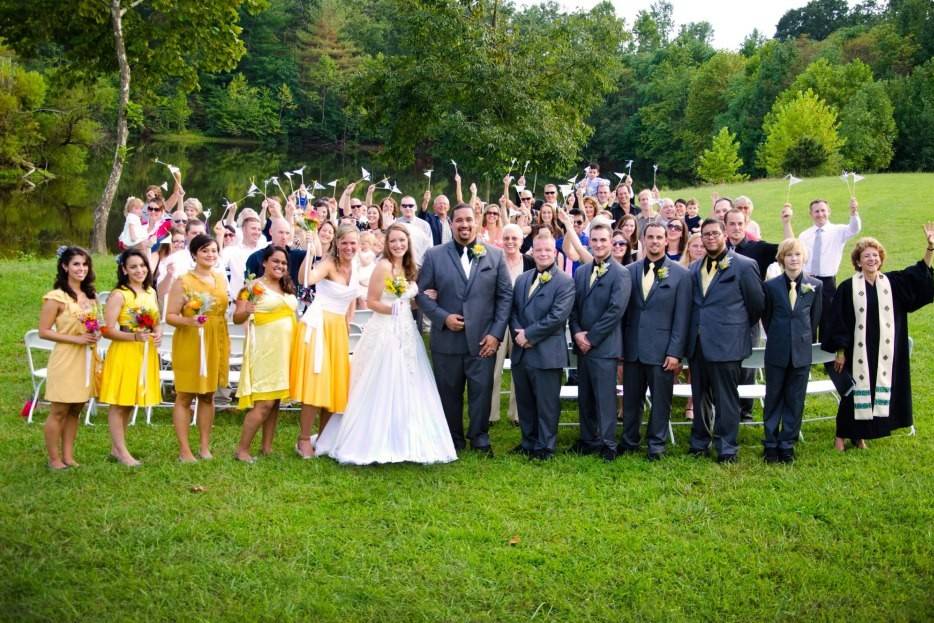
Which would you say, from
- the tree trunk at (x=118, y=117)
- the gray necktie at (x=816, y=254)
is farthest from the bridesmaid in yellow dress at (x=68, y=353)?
the tree trunk at (x=118, y=117)

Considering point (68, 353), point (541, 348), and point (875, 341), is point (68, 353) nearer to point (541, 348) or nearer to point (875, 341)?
point (541, 348)

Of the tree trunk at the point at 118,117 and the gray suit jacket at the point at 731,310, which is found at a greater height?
the tree trunk at the point at 118,117

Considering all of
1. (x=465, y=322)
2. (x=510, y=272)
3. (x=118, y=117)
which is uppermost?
(x=118, y=117)

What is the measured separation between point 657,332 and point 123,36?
17.4 metres

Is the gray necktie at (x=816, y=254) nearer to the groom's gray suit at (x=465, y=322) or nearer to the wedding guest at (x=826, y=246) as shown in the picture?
the wedding guest at (x=826, y=246)

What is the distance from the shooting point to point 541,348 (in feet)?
25.4

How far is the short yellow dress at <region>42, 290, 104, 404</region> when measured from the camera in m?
6.93

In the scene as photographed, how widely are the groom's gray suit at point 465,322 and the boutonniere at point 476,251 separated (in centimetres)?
3

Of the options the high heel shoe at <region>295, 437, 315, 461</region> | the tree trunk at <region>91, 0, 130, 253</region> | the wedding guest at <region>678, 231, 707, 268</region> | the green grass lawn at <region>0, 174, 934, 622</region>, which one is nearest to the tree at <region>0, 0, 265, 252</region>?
the tree trunk at <region>91, 0, 130, 253</region>

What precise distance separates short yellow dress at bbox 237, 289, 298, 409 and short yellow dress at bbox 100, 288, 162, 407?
0.75 m

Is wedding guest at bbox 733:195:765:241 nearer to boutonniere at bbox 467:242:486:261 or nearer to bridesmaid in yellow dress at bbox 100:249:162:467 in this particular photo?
boutonniere at bbox 467:242:486:261

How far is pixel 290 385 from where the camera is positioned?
295 inches

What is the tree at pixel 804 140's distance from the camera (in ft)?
160

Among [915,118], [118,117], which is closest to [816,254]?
[118,117]
